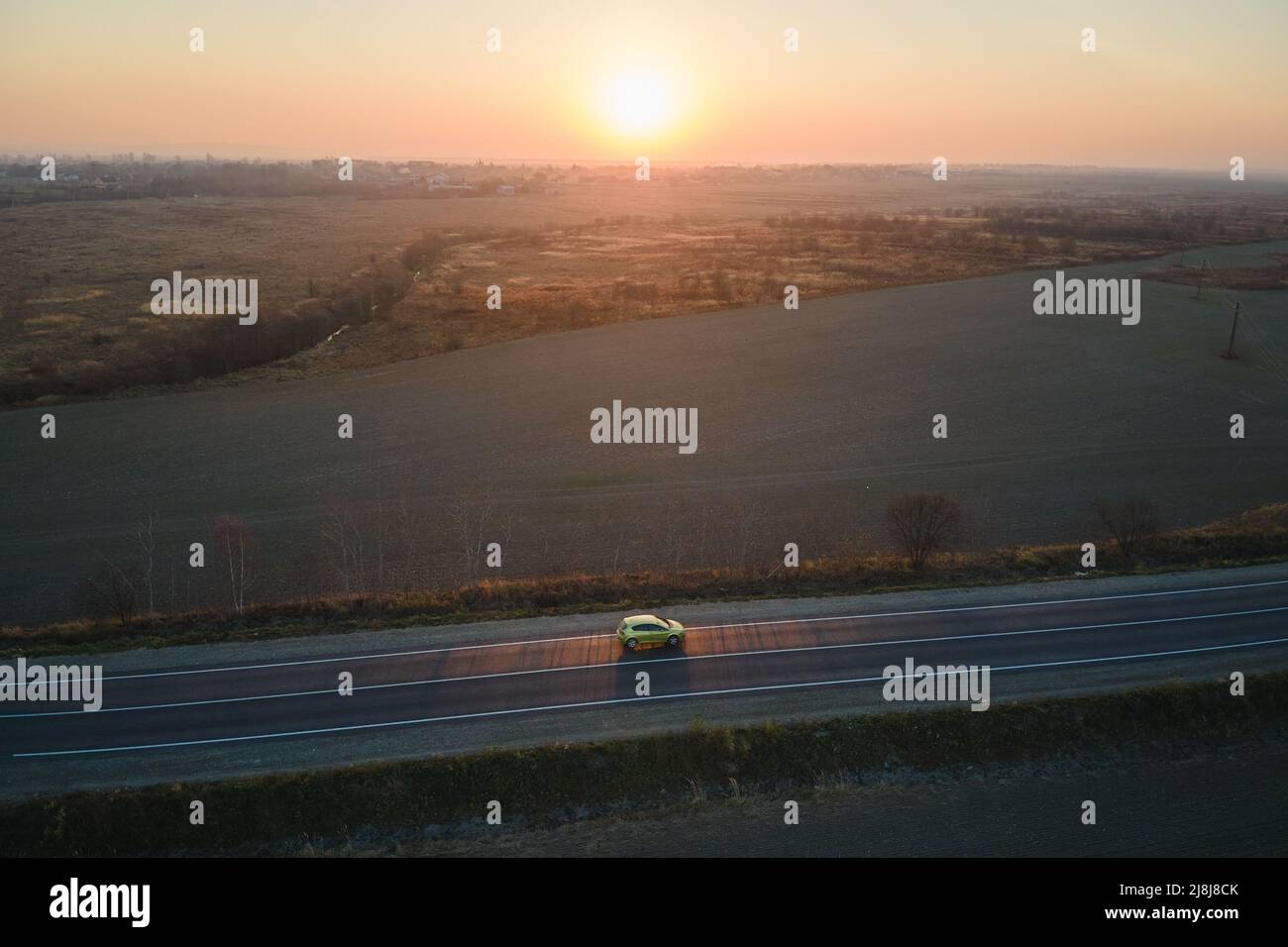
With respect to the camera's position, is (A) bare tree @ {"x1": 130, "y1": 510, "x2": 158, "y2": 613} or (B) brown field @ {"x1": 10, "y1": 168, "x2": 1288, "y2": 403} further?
(B) brown field @ {"x1": 10, "y1": 168, "x2": 1288, "y2": 403}

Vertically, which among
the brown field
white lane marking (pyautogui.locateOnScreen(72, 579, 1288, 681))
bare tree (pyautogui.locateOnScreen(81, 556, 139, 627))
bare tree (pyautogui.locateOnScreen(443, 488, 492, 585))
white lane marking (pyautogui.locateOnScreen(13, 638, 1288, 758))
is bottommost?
white lane marking (pyautogui.locateOnScreen(13, 638, 1288, 758))

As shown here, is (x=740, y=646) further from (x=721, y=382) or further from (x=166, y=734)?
(x=721, y=382)

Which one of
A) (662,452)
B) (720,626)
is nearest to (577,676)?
(720,626)

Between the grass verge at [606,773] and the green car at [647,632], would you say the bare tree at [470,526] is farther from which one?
the grass verge at [606,773]

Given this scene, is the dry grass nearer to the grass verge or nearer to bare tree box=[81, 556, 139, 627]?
bare tree box=[81, 556, 139, 627]

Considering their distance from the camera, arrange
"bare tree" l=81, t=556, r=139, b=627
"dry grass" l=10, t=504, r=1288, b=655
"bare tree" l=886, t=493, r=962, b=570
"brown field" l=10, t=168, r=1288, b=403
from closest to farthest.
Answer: "dry grass" l=10, t=504, r=1288, b=655 < "bare tree" l=81, t=556, r=139, b=627 < "bare tree" l=886, t=493, r=962, b=570 < "brown field" l=10, t=168, r=1288, b=403

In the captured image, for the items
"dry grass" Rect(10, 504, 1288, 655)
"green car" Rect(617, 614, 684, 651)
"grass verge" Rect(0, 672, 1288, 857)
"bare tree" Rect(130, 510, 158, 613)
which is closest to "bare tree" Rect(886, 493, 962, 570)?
"dry grass" Rect(10, 504, 1288, 655)

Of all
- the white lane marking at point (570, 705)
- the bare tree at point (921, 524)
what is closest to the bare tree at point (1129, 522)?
the bare tree at point (921, 524)
